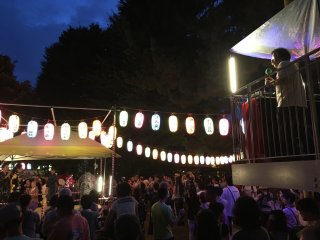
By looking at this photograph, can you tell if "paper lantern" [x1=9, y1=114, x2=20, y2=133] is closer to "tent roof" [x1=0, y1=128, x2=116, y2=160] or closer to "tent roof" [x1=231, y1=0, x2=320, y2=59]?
"tent roof" [x1=0, y1=128, x2=116, y2=160]

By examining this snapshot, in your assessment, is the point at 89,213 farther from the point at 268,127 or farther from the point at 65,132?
the point at 65,132

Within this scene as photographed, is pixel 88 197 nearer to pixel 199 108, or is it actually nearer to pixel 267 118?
pixel 267 118

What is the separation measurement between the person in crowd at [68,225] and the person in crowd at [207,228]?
1669mm

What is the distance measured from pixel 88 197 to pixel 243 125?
11.6 ft

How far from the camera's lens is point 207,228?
14.2 ft

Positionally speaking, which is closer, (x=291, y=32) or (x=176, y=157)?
(x=291, y=32)

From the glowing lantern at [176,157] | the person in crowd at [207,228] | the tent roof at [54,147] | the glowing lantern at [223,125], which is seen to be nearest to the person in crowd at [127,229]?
the person in crowd at [207,228]

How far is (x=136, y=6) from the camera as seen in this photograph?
84.0 feet

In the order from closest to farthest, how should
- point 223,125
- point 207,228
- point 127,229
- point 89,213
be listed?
1. point 127,229
2. point 207,228
3. point 89,213
4. point 223,125

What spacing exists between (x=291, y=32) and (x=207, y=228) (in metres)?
4.11

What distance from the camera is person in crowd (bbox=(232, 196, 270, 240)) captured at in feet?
11.9

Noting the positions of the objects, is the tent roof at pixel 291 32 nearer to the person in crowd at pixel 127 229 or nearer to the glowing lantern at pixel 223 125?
the person in crowd at pixel 127 229

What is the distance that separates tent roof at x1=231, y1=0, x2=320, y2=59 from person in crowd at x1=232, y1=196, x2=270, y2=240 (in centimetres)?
334

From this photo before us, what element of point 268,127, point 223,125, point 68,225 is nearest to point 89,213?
point 68,225
